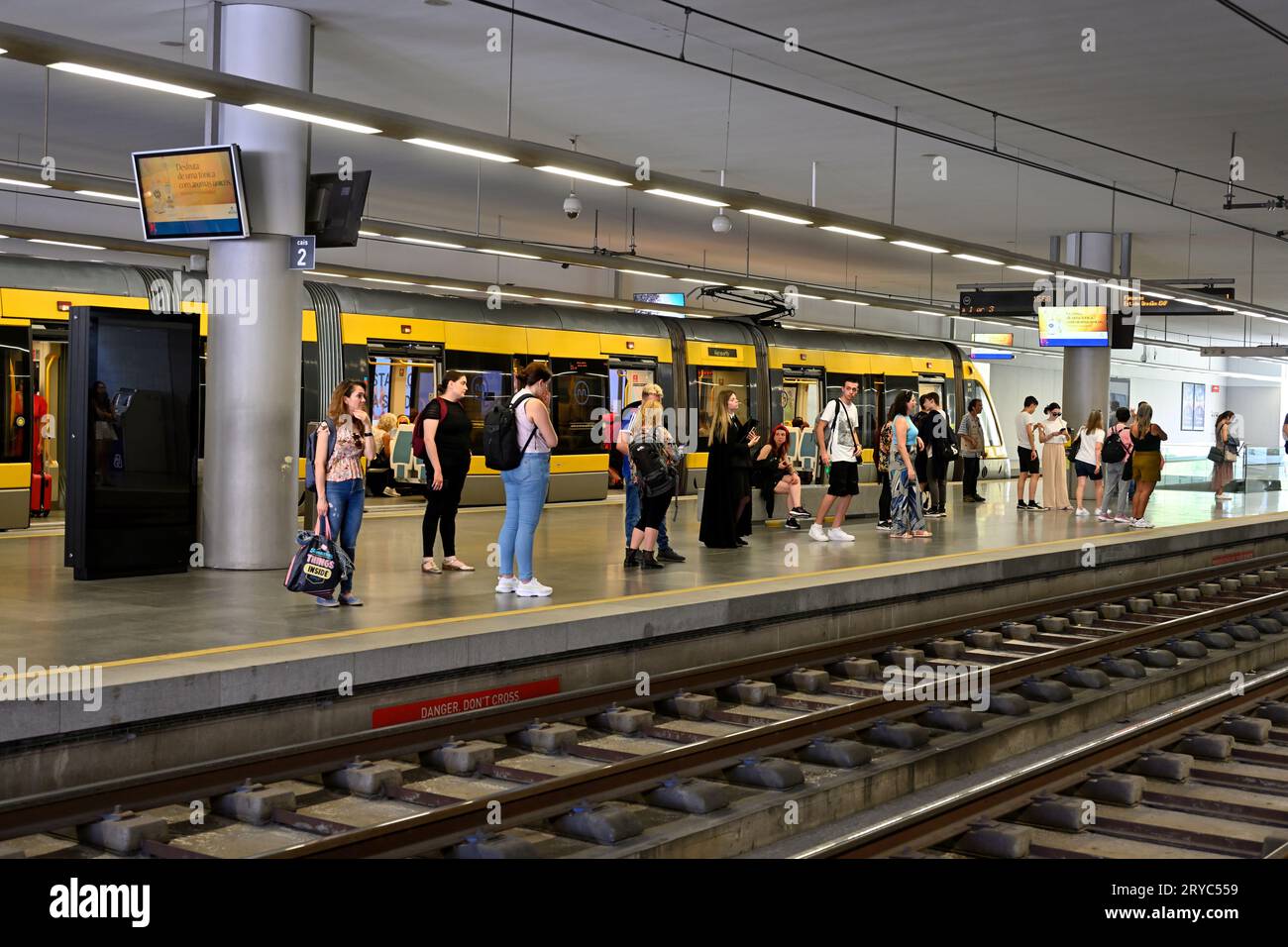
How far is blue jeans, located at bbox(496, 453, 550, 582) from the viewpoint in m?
10.0

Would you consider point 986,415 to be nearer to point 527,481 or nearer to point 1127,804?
point 527,481

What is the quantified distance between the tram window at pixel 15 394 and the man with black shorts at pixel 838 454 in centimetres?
841

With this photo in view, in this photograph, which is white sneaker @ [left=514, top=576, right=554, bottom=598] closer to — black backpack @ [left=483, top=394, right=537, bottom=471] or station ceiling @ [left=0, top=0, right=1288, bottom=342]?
black backpack @ [left=483, top=394, right=537, bottom=471]

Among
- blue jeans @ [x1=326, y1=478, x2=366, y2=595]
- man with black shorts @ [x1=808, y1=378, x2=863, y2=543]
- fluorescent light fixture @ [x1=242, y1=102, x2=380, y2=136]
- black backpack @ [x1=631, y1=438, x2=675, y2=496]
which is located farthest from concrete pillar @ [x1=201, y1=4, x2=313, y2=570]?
man with black shorts @ [x1=808, y1=378, x2=863, y2=543]

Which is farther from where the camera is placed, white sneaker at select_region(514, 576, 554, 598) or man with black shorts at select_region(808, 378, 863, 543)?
man with black shorts at select_region(808, 378, 863, 543)

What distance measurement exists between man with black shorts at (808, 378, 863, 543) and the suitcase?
8.68 meters

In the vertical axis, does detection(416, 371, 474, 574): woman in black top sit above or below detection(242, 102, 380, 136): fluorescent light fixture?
below

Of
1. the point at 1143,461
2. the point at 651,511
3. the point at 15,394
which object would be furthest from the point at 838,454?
the point at 15,394

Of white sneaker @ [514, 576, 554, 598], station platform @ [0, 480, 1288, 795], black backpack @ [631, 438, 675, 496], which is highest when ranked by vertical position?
black backpack @ [631, 438, 675, 496]

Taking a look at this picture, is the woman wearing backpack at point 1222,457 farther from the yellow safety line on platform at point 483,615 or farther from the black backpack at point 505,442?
the black backpack at point 505,442

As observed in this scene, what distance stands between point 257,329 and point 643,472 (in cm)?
349

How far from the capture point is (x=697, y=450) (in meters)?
22.7

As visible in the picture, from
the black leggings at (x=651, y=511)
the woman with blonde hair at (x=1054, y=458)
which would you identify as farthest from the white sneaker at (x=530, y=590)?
the woman with blonde hair at (x=1054, y=458)
